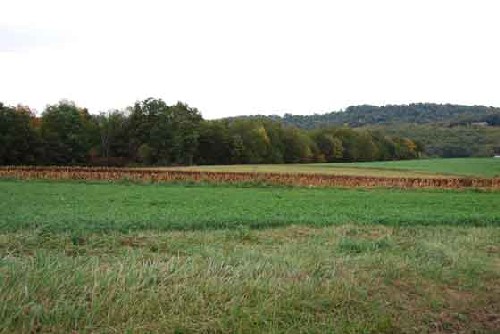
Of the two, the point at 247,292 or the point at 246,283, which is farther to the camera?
the point at 246,283

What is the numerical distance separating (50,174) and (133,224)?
32.2m

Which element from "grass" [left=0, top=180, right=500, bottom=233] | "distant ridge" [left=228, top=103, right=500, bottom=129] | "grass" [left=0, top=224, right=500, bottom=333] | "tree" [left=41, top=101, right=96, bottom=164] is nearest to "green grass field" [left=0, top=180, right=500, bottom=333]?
"grass" [left=0, top=224, right=500, bottom=333]

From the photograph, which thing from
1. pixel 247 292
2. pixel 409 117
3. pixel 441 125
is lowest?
pixel 247 292

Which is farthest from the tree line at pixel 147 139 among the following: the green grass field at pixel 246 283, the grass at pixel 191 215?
the green grass field at pixel 246 283

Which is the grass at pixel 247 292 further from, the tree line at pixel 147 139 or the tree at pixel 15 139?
the tree line at pixel 147 139

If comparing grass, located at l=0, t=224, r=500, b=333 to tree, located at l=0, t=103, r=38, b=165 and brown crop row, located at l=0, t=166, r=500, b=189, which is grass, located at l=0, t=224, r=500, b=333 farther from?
tree, located at l=0, t=103, r=38, b=165

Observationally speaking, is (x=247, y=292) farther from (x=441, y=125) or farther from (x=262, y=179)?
(x=441, y=125)

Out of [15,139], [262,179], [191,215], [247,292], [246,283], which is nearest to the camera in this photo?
[247,292]

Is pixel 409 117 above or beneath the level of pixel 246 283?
above

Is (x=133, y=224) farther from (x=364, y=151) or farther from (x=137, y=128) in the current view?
(x=364, y=151)

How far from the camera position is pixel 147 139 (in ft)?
277

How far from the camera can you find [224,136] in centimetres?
9069

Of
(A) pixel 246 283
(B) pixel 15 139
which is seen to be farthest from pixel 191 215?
(B) pixel 15 139

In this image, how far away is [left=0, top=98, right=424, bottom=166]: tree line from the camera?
7162 cm
